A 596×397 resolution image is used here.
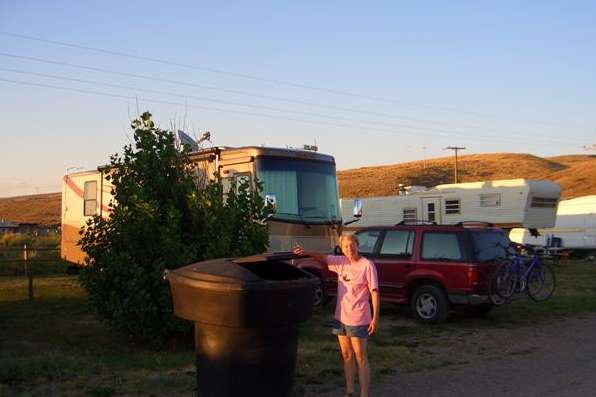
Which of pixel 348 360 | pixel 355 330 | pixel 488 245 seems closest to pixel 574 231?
pixel 488 245

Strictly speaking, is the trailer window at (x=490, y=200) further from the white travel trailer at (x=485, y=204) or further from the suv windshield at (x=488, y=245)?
the suv windshield at (x=488, y=245)

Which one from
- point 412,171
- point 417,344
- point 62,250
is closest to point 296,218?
point 417,344

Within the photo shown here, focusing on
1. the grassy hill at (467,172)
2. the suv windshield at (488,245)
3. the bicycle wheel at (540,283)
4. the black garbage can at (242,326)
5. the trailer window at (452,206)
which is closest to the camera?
the black garbage can at (242,326)

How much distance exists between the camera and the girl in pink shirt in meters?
6.20

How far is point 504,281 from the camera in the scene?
11.4 metres

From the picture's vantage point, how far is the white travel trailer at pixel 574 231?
29.3 metres

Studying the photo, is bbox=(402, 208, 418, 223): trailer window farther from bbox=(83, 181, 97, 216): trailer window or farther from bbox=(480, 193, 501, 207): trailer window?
bbox=(83, 181, 97, 216): trailer window

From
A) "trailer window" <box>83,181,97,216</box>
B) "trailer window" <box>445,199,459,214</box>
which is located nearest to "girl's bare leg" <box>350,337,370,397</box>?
"trailer window" <box>83,181,97,216</box>

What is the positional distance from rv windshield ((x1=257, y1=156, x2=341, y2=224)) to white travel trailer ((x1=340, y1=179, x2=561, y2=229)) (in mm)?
9642

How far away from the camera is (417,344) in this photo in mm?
9797

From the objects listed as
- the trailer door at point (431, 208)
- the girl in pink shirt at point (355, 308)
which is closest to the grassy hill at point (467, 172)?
the trailer door at point (431, 208)

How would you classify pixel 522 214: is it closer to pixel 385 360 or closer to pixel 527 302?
pixel 527 302

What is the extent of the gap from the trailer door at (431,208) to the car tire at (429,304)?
15.5 metres

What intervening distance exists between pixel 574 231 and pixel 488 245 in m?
20.4
